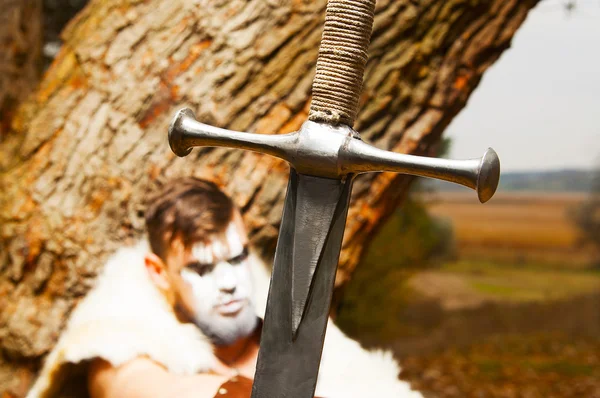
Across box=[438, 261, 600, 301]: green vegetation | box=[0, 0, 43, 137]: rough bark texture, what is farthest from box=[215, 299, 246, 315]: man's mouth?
box=[438, 261, 600, 301]: green vegetation

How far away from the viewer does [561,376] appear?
3113 mm

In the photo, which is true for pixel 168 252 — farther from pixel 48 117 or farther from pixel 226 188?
pixel 48 117

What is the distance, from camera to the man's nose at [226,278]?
94 cm

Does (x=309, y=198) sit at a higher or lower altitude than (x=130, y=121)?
lower

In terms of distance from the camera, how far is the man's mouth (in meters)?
0.93

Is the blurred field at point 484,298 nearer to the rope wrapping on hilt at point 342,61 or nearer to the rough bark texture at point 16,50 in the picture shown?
the rough bark texture at point 16,50

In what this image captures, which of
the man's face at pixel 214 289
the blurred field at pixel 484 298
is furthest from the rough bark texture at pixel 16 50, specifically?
the blurred field at pixel 484 298

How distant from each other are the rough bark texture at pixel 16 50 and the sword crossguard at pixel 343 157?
1.00m

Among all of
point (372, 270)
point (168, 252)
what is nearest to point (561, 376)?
point (372, 270)

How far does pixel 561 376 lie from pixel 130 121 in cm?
272

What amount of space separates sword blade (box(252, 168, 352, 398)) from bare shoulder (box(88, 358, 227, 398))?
0.25 meters

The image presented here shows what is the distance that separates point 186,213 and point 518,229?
251cm

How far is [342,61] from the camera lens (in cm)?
63

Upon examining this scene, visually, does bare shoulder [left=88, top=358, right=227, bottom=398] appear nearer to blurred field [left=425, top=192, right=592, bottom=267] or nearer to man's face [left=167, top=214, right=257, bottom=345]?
man's face [left=167, top=214, right=257, bottom=345]
